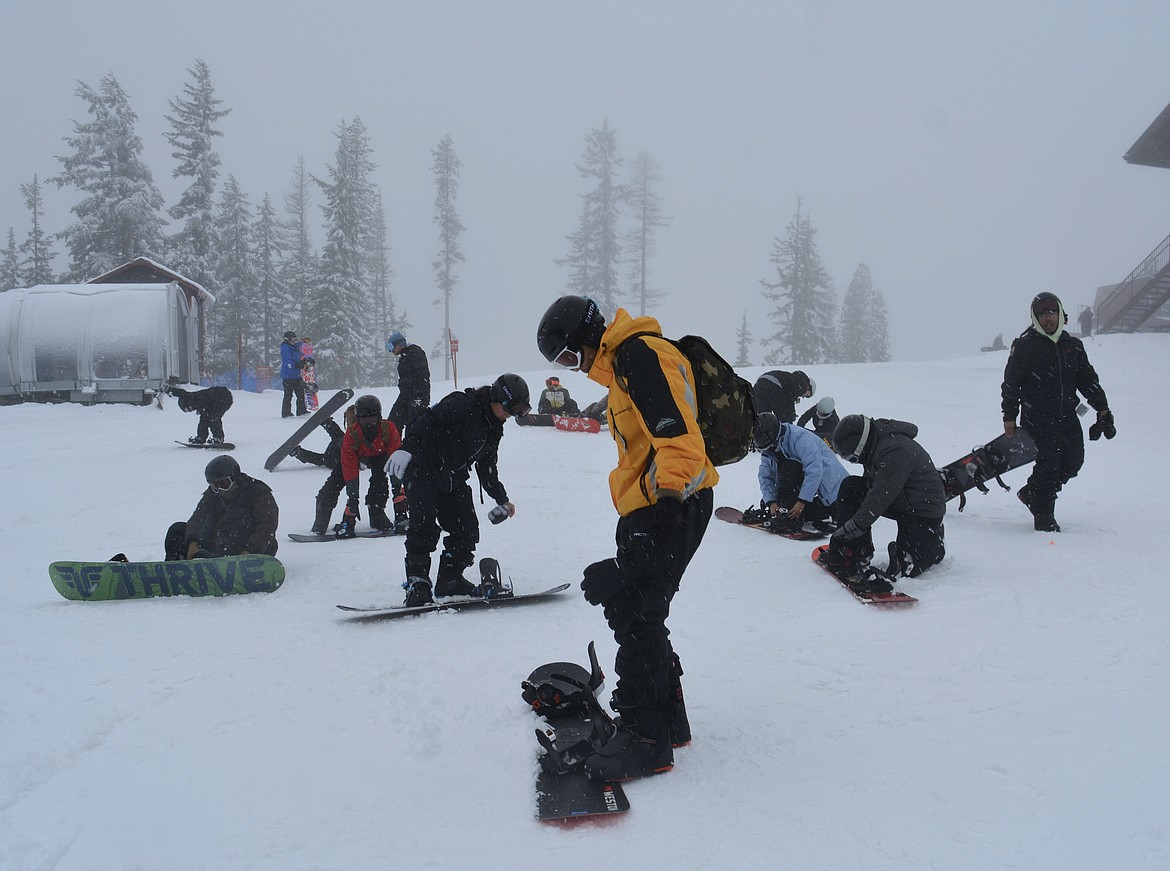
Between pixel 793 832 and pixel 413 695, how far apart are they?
203cm

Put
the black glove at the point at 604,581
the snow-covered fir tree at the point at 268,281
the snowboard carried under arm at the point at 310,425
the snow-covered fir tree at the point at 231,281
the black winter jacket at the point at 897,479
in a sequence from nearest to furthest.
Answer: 1. the black glove at the point at 604,581
2. the black winter jacket at the point at 897,479
3. the snowboard carried under arm at the point at 310,425
4. the snow-covered fir tree at the point at 231,281
5. the snow-covered fir tree at the point at 268,281

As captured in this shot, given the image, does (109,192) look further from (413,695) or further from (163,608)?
(413,695)

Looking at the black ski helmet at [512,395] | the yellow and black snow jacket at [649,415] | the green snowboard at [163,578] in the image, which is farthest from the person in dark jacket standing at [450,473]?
the yellow and black snow jacket at [649,415]

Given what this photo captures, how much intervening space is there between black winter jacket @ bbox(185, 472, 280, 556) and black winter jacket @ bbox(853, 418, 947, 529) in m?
5.13

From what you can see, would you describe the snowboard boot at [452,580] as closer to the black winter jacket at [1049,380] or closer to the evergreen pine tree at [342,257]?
the black winter jacket at [1049,380]

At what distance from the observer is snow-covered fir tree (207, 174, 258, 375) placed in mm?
36156

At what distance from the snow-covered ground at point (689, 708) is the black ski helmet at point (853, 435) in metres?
1.09

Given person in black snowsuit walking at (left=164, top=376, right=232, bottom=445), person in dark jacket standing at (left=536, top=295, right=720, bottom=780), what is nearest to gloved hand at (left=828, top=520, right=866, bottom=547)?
person in dark jacket standing at (left=536, top=295, right=720, bottom=780)

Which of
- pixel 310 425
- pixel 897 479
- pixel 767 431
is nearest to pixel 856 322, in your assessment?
pixel 310 425

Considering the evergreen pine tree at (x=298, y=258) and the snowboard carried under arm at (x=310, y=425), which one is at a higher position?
the evergreen pine tree at (x=298, y=258)

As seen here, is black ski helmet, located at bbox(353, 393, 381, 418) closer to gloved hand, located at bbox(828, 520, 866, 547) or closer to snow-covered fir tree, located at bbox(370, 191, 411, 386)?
gloved hand, located at bbox(828, 520, 866, 547)

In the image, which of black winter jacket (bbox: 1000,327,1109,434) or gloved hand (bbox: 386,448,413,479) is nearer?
gloved hand (bbox: 386,448,413,479)

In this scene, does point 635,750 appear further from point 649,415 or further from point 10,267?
point 10,267

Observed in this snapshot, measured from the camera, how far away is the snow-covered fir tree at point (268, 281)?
133ft
